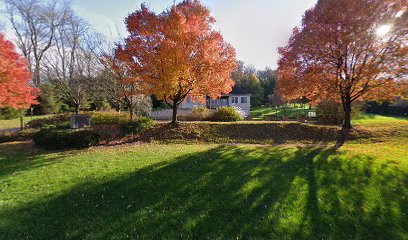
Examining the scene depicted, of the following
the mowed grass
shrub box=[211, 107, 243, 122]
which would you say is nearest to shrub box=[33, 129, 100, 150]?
shrub box=[211, 107, 243, 122]

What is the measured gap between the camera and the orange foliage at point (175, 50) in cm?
1141

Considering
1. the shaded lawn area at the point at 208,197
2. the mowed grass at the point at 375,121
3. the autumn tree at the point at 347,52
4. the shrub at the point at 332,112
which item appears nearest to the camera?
the shaded lawn area at the point at 208,197

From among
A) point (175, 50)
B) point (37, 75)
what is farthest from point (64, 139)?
point (37, 75)

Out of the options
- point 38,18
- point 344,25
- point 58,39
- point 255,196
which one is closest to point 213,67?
point 344,25

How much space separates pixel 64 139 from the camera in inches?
416

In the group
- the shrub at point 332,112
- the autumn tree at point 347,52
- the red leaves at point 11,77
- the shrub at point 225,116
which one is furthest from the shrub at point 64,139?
the shrub at point 332,112

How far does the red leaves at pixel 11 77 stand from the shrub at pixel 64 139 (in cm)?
213

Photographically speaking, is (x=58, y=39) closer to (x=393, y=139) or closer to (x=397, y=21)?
(x=397, y=21)

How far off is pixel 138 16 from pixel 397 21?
519 inches

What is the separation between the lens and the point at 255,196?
4957 millimetres

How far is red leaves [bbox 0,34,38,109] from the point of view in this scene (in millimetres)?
9219

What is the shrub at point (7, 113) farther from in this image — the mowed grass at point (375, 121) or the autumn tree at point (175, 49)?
the mowed grass at point (375, 121)

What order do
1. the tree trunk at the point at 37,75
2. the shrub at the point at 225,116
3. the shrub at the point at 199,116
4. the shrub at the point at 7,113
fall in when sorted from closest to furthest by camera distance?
the shrub at the point at 225,116 → the shrub at the point at 199,116 → the shrub at the point at 7,113 → the tree trunk at the point at 37,75

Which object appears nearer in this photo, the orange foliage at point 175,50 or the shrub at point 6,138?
Result: the orange foliage at point 175,50
